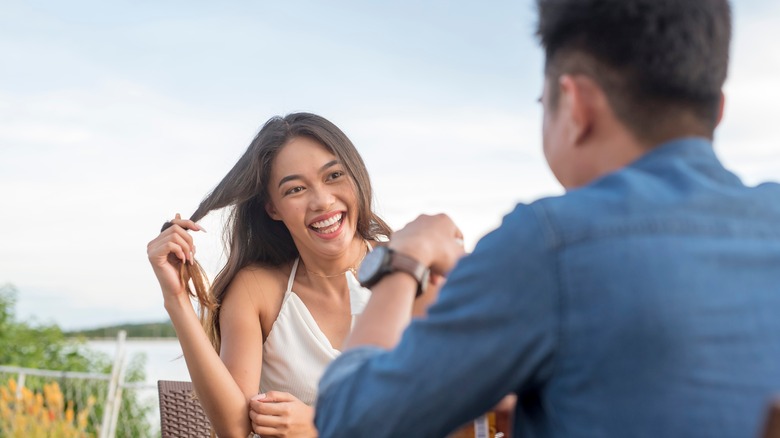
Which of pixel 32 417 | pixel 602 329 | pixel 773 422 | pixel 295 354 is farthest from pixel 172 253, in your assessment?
pixel 32 417

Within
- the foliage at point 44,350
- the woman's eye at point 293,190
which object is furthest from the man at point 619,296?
the foliage at point 44,350

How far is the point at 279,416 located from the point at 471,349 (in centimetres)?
224

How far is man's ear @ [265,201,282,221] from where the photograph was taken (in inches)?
152

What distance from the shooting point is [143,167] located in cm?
875

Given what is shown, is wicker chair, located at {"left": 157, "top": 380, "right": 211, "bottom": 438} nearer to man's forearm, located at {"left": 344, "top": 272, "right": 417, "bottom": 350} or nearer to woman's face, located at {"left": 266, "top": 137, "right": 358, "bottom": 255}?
woman's face, located at {"left": 266, "top": 137, "right": 358, "bottom": 255}

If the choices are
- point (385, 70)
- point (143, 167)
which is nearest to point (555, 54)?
point (385, 70)

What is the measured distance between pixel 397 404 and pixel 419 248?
334mm

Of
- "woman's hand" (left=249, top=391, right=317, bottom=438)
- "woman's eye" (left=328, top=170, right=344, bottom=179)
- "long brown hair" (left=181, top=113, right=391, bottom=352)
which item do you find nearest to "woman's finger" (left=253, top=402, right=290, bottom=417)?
"woman's hand" (left=249, top=391, right=317, bottom=438)

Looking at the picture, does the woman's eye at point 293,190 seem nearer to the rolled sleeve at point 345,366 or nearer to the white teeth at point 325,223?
the white teeth at point 325,223

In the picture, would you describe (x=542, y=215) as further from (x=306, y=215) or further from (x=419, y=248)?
(x=306, y=215)

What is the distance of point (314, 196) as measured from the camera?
12.1 feet

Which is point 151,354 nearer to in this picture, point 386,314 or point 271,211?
point 271,211

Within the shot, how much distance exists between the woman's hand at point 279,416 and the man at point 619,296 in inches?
78.9

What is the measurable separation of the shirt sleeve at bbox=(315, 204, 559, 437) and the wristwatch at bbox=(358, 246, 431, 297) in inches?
8.2
